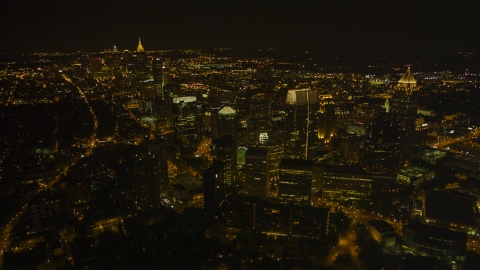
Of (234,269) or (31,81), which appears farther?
(31,81)

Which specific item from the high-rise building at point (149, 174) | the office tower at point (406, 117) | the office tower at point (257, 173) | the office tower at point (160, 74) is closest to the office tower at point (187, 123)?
the high-rise building at point (149, 174)

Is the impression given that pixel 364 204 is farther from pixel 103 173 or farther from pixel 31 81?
pixel 31 81

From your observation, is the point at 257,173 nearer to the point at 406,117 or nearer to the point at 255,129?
the point at 255,129

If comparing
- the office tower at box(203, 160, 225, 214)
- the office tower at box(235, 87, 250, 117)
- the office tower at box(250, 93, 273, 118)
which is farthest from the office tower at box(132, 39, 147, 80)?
the office tower at box(203, 160, 225, 214)

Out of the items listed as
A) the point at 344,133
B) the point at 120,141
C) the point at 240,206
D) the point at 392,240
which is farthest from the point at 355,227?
the point at 120,141

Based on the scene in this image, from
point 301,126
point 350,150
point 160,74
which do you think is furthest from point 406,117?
point 160,74
